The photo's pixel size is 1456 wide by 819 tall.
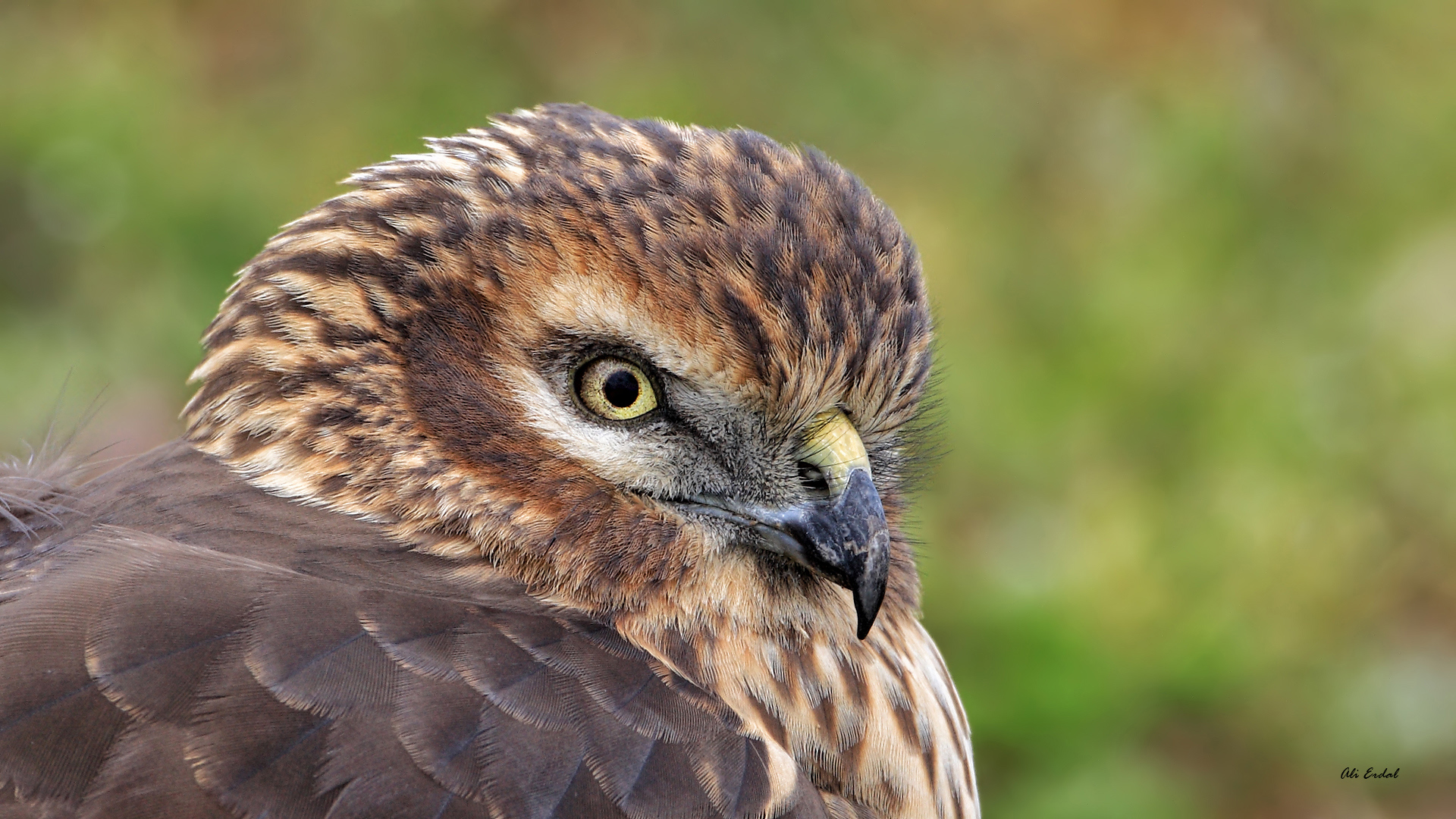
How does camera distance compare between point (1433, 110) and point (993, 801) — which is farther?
point (1433, 110)

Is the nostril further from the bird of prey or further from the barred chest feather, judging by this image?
the barred chest feather

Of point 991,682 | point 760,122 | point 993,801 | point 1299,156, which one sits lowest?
point 993,801

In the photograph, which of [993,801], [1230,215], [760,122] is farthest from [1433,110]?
[993,801]

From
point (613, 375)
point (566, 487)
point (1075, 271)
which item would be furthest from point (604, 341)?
point (1075, 271)

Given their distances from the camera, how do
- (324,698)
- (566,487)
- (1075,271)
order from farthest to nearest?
(1075,271)
(566,487)
(324,698)

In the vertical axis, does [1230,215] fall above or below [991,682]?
above

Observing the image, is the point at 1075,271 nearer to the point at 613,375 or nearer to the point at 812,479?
the point at 812,479

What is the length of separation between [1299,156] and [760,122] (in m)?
2.70

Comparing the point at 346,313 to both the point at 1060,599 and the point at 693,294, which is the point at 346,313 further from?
the point at 1060,599

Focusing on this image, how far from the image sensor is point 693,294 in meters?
2.87

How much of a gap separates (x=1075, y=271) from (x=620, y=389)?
458 centimetres

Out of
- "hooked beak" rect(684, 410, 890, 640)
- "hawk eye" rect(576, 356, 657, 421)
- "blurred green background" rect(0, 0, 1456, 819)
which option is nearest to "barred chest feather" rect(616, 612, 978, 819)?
"hooked beak" rect(684, 410, 890, 640)

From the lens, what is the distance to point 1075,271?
279 inches

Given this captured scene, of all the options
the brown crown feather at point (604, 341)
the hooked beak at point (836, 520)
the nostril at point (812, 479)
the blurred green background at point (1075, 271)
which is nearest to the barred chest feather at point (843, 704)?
the brown crown feather at point (604, 341)
